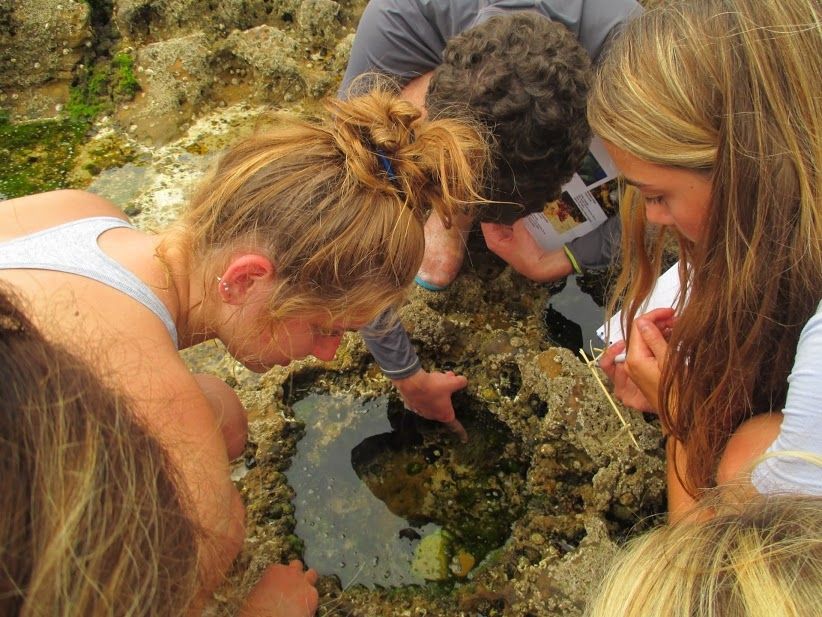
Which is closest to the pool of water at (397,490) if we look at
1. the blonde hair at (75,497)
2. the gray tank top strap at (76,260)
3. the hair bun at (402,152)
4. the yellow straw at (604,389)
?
the yellow straw at (604,389)

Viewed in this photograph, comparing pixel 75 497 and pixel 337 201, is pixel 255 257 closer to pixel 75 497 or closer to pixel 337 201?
pixel 337 201

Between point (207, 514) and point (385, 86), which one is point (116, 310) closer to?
point (207, 514)

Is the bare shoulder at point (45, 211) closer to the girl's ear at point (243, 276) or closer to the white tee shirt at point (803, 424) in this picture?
the girl's ear at point (243, 276)

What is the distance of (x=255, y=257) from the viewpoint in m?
1.29

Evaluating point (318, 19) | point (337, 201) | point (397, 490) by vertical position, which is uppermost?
point (337, 201)

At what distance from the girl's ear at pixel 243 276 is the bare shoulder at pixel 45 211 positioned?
433mm

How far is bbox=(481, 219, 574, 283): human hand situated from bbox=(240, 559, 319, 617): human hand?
1125 mm

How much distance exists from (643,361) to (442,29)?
1218mm

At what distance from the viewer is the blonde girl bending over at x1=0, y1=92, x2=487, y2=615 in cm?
127

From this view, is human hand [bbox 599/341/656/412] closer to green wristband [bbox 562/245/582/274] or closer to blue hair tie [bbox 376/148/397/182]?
green wristband [bbox 562/245/582/274]

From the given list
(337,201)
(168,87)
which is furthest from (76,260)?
(168,87)

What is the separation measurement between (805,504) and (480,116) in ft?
3.66

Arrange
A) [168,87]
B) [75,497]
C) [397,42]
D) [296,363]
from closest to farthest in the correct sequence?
[75,497] → [296,363] → [397,42] → [168,87]

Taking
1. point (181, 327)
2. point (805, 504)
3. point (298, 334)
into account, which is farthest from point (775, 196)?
point (181, 327)
